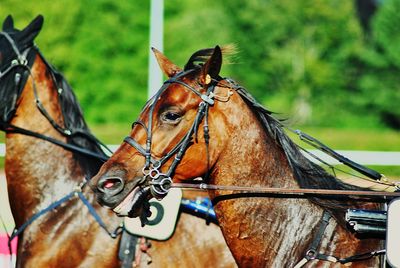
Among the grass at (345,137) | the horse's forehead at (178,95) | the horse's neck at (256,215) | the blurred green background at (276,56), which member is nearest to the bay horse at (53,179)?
the horse's neck at (256,215)

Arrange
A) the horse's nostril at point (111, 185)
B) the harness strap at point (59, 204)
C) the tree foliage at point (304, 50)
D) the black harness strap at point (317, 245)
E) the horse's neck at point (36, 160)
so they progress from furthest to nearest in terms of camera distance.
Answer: the tree foliage at point (304, 50), the horse's neck at point (36, 160), the harness strap at point (59, 204), the black harness strap at point (317, 245), the horse's nostril at point (111, 185)

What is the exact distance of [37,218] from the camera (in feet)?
17.7

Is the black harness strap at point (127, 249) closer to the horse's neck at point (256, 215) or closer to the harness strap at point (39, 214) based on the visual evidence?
the harness strap at point (39, 214)

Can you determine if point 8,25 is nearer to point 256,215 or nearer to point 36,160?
point 36,160

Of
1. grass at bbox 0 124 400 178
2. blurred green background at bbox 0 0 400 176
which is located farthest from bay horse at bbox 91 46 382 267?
blurred green background at bbox 0 0 400 176

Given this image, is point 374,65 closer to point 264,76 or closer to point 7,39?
point 264,76

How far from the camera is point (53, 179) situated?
5.54 metres

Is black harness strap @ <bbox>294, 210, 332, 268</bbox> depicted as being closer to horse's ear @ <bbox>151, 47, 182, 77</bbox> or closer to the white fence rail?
horse's ear @ <bbox>151, 47, 182, 77</bbox>

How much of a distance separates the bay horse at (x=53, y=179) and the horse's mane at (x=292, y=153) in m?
1.16

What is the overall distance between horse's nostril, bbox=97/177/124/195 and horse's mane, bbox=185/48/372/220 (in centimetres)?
79

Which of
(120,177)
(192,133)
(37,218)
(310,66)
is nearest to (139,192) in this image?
(120,177)

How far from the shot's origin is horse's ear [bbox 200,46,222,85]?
3992mm

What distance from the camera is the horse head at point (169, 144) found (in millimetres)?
3961

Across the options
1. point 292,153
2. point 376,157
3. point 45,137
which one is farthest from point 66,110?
point 376,157
